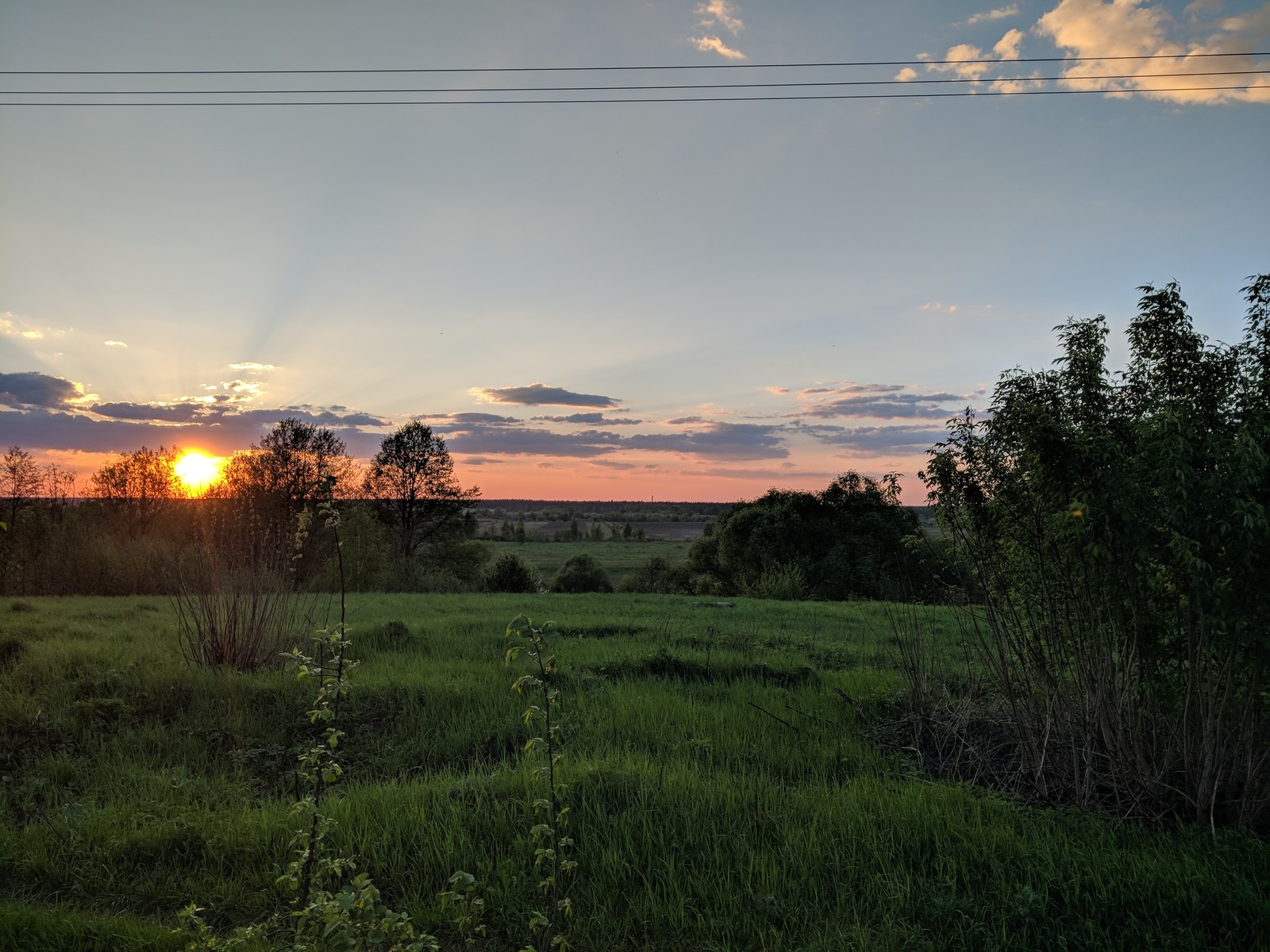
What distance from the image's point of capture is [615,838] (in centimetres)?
494

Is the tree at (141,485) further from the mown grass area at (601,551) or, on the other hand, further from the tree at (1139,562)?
the tree at (1139,562)

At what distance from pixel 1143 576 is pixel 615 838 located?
14.2 ft

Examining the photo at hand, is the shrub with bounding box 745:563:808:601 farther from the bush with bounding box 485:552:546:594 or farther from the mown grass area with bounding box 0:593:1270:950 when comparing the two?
the mown grass area with bounding box 0:593:1270:950

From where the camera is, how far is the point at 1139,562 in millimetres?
5094

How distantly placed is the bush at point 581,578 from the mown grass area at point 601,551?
9.29m

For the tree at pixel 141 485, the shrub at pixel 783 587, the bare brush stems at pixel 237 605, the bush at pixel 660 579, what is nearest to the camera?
the bare brush stems at pixel 237 605

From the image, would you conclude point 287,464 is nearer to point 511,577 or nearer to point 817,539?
point 511,577

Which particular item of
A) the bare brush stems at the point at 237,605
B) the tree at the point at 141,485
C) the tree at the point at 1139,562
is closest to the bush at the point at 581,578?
→ the tree at the point at 141,485

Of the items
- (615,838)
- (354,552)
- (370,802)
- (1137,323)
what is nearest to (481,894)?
(615,838)

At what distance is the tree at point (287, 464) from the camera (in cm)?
3638

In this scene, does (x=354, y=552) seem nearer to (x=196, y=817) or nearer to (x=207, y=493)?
(x=207, y=493)

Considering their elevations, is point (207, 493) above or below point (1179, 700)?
above

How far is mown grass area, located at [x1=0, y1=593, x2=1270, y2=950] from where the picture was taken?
411 cm

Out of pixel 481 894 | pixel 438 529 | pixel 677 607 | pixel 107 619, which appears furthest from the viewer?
pixel 438 529
